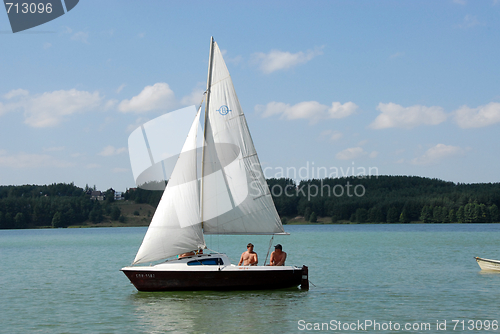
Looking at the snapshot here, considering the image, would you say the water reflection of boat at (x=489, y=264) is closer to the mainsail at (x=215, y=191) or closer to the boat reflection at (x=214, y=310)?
the boat reflection at (x=214, y=310)

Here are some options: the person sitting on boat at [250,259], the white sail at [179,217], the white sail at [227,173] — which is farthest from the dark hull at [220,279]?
the white sail at [227,173]

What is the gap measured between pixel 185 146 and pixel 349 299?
10115 millimetres

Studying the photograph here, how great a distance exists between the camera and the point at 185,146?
23.5 m

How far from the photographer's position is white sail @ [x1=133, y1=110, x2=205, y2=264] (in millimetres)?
22875

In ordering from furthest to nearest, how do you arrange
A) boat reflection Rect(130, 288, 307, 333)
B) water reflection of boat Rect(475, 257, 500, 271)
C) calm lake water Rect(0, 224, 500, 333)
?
water reflection of boat Rect(475, 257, 500, 271) → calm lake water Rect(0, 224, 500, 333) → boat reflection Rect(130, 288, 307, 333)

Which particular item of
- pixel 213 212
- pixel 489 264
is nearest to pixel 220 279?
pixel 213 212

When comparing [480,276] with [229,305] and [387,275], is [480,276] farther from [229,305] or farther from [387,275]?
[229,305]

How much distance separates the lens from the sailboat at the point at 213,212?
22641 mm

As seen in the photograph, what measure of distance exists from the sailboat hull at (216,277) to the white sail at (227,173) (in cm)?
163

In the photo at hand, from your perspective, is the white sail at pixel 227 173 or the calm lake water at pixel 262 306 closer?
the calm lake water at pixel 262 306

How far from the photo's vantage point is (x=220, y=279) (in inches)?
890

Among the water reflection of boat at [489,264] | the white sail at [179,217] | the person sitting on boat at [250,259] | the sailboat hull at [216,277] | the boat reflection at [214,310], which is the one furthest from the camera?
the water reflection of boat at [489,264]

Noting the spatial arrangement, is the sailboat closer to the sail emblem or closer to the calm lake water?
the sail emblem

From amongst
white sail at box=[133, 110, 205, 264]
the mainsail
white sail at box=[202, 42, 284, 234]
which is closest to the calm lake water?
white sail at box=[133, 110, 205, 264]
